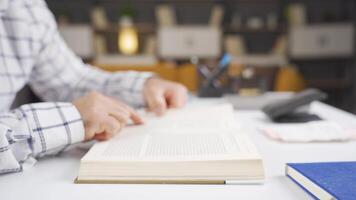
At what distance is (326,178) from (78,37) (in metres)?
4.02

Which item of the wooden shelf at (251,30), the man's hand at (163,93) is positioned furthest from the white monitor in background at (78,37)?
the man's hand at (163,93)

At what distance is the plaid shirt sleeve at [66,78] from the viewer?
967mm

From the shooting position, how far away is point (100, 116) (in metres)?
0.60

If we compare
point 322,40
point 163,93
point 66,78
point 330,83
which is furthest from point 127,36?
point 163,93

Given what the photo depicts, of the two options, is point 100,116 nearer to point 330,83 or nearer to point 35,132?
point 35,132

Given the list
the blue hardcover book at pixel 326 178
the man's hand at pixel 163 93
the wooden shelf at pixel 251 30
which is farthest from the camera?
the wooden shelf at pixel 251 30

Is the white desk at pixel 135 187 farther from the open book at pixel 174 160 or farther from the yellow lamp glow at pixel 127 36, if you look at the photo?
the yellow lamp glow at pixel 127 36

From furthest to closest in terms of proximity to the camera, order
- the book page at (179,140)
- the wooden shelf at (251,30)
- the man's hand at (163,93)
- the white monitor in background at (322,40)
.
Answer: the wooden shelf at (251,30) < the white monitor in background at (322,40) < the man's hand at (163,93) < the book page at (179,140)

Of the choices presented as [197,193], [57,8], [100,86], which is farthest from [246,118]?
[57,8]

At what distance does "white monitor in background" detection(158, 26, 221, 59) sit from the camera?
4180 mm

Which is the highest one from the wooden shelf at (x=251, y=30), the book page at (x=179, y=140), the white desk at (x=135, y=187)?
the wooden shelf at (x=251, y=30)

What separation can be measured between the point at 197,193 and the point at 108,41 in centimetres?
423

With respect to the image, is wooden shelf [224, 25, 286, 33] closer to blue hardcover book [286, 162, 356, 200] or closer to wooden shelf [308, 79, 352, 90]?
wooden shelf [308, 79, 352, 90]

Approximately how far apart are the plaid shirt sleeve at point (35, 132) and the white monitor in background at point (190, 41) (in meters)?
3.67
